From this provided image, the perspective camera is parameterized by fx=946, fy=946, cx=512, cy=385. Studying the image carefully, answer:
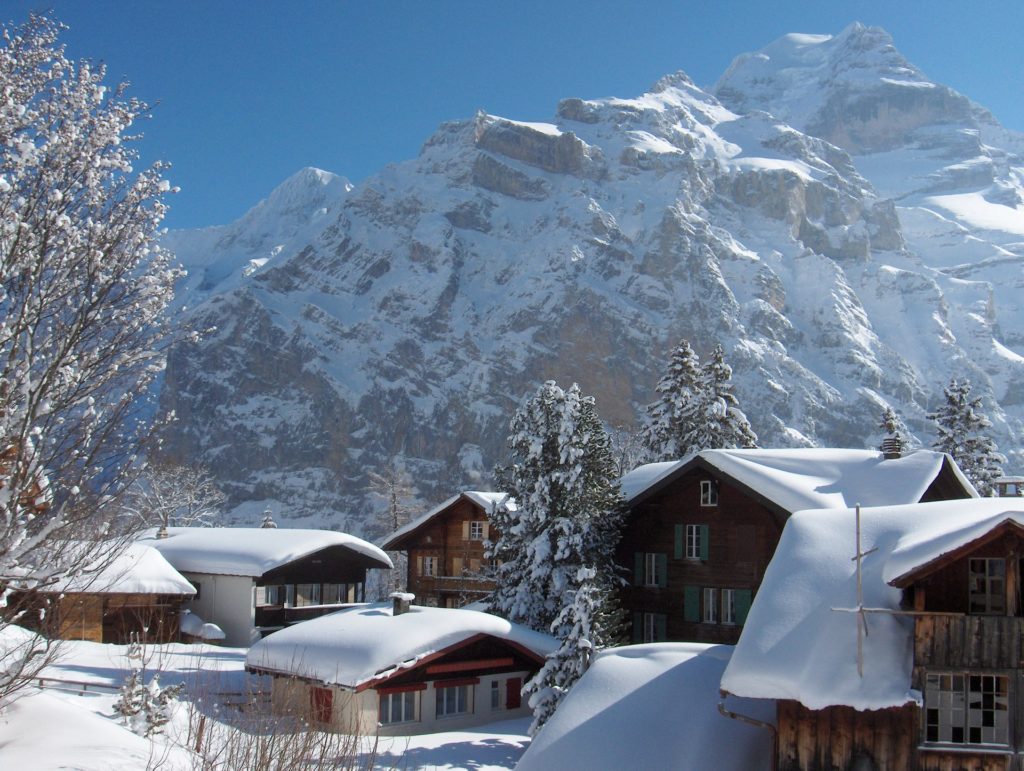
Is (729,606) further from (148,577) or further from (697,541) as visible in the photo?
(148,577)

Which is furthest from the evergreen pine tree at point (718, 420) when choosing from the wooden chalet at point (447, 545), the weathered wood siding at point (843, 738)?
the weathered wood siding at point (843, 738)

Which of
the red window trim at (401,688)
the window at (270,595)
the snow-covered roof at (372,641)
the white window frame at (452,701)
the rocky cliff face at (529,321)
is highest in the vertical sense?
the rocky cliff face at (529,321)

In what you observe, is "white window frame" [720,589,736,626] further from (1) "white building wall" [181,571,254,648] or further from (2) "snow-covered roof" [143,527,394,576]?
(1) "white building wall" [181,571,254,648]

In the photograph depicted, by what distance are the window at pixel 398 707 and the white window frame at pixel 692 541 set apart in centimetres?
1017

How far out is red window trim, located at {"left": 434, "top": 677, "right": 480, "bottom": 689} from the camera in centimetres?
2602

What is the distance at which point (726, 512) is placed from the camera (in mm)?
29578

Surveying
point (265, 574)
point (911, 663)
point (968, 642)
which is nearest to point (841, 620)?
point (911, 663)

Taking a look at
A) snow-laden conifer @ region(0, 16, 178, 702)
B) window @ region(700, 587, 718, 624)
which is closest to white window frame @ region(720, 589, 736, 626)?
window @ region(700, 587, 718, 624)

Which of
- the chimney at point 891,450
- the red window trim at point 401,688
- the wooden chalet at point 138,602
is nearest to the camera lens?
the red window trim at point 401,688

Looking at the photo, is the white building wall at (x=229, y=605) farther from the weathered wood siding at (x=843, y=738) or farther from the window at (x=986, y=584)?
the window at (x=986, y=584)

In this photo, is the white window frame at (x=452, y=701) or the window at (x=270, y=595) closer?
the white window frame at (x=452, y=701)

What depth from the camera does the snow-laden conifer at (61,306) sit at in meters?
9.19

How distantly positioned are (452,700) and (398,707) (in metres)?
1.91

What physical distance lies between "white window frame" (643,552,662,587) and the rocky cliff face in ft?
331
